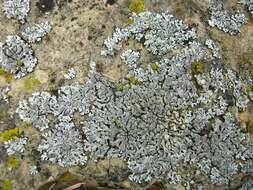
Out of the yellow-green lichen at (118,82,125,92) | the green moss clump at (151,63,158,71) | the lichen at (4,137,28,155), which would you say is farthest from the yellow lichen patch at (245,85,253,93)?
the lichen at (4,137,28,155)

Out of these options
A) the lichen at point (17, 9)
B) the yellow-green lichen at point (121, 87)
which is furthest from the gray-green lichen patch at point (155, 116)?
the lichen at point (17, 9)

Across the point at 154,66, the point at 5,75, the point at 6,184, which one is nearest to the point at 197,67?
the point at 154,66

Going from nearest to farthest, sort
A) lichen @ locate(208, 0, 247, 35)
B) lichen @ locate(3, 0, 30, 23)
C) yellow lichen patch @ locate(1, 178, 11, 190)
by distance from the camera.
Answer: yellow lichen patch @ locate(1, 178, 11, 190)
lichen @ locate(3, 0, 30, 23)
lichen @ locate(208, 0, 247, 35)

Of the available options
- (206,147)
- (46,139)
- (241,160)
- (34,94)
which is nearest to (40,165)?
(46,139)

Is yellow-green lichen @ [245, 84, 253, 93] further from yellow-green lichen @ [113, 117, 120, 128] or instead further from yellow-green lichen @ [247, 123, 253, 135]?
yellow-green lichen @ [113, 117, 120, 128]

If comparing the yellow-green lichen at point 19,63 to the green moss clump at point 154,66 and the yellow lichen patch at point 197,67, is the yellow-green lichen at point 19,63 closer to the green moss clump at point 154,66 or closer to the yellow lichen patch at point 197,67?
the green moss clump at point 154,66

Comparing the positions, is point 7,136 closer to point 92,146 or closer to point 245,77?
point 92,146

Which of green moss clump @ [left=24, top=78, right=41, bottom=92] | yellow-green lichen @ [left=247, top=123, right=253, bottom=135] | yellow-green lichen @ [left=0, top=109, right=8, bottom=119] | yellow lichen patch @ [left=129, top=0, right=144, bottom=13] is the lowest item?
yellow-green lichen @ [left=0, top=109, right=8, bottom=119]
